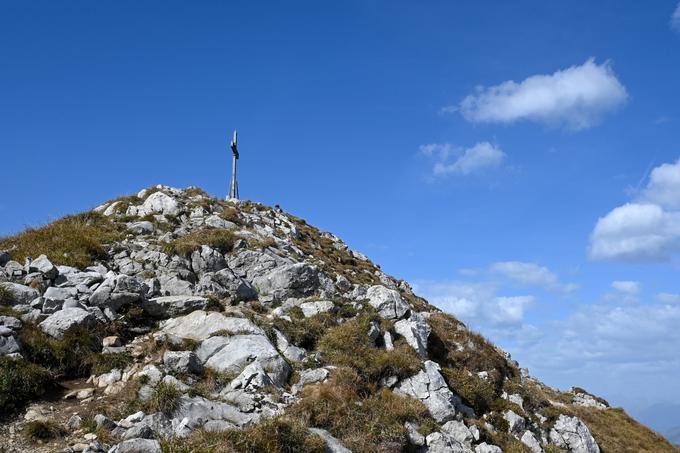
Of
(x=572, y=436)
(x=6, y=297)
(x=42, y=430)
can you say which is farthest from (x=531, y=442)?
(x=6, y=297)

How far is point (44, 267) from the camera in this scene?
781 inches

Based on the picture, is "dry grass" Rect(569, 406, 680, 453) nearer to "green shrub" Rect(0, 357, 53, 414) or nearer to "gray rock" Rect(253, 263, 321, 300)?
"gray rock" Rect(253, 263, 321, 300)

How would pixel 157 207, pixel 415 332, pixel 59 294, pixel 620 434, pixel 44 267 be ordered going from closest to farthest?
pixel 59 294, pixel 44 267, pixel 415 332, pixel 620 434, pixel 157 207

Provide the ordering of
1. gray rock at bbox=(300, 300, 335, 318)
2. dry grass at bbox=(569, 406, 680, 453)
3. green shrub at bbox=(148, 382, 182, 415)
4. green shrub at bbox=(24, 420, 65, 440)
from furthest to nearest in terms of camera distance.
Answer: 1. dry grass at bbox=(569, 406, 680, 453)
2. gray rock at bbox=(300, 300, 335, 318)
3. green shrub at bbox=(148, 382, 182, 415)
4. green shrub at bbox=(24, 420, 65, 440)

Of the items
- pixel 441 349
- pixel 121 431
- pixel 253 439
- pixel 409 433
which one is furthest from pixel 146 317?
pixel 441 349

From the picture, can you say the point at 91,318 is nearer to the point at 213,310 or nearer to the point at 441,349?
the point at 213,310

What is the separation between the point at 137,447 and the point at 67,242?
14801mm

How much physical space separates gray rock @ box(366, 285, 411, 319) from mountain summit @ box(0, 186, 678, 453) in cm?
9

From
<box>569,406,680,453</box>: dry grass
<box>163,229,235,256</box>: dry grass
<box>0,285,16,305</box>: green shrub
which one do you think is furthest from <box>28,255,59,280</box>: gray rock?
<box>569,406,680,453</box>: dry grass

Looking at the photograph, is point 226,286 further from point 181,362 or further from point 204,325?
point 181,362

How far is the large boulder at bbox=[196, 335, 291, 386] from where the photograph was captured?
54.6 feet

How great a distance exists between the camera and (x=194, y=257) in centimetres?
2444

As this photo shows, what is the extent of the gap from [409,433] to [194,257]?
13.5 meters

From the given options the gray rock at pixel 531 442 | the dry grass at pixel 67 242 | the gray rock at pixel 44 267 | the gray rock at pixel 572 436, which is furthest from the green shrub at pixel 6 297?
the gray rock at pixel 572 436
